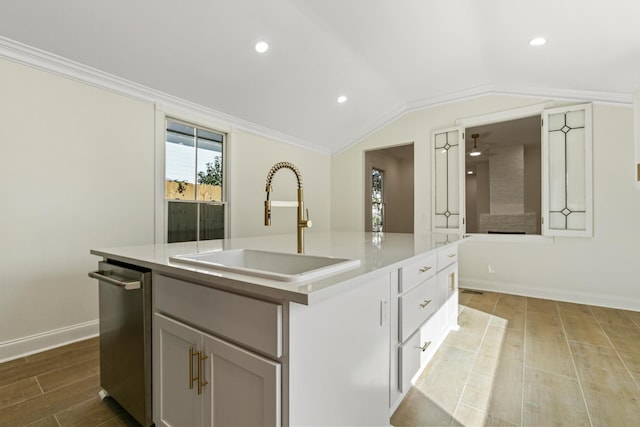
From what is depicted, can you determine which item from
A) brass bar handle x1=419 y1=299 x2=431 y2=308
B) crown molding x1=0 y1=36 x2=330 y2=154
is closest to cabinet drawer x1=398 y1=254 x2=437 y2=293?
brass bar handle x1=419 y1=299 x2=431 y2=308

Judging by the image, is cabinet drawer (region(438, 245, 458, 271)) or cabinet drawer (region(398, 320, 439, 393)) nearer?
cabinet drawer (region(398, 320, 439, 393))

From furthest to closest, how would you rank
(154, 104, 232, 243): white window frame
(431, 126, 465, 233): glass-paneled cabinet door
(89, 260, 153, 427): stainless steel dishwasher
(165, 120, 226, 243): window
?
(431, 126, 465, 233): glass-paneled cabinet door < (165, 120, 226, 243): window < (154, 104, 232, 243): white window frame < (89, 260, 153, 427): stainless steel dishwasher

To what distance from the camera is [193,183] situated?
3428 millimetres

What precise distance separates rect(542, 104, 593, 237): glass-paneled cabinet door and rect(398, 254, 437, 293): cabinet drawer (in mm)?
2778

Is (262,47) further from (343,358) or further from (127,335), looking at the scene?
(343,358)

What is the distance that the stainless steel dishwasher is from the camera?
4.21ft

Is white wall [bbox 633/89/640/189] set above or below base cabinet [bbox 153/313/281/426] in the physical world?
above

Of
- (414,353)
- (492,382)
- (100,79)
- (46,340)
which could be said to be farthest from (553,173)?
(46,340)

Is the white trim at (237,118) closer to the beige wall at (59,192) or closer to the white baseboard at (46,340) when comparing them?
the beige wall at (59,192)

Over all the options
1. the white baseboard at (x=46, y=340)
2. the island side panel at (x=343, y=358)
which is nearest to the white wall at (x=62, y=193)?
the white baseboard at (x=46, y=340)

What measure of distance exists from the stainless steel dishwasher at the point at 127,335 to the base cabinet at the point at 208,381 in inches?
2.5

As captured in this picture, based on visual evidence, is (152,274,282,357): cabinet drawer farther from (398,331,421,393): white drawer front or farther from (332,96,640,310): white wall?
(332,96,640,310): white wall

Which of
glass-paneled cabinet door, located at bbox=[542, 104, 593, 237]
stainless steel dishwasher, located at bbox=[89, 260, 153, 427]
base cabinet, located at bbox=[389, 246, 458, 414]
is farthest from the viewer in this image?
glass-paneled cabinet door, located at bbox=[542, 104, 593, 237]

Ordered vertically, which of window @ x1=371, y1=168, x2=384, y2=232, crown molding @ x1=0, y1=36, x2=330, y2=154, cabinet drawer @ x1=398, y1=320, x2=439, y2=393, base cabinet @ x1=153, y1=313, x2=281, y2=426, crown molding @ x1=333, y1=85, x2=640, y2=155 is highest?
crown molding @ x1=333, y1=85, x2=640, y2=155
